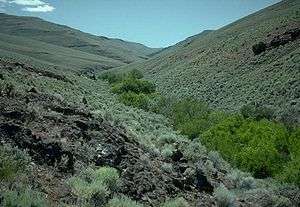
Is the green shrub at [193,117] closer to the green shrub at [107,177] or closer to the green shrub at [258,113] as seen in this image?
the green shrub at [258,113]

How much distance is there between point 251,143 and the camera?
2689 cm

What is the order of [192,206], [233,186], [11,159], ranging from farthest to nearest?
[233,186]
[192,206]
[11,159]

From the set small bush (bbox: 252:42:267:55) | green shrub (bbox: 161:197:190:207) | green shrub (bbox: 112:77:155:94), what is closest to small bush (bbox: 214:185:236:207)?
green shrub (bbox: 161:197:190:207)

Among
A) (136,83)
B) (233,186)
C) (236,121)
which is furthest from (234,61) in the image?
(233,186)

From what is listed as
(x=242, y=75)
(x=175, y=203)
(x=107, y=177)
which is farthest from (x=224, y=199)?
(x=242, y=75)

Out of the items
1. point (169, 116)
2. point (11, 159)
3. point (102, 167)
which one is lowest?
point (169, 116)

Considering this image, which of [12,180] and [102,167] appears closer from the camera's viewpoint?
[12,180]

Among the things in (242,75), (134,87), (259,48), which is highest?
(259,48)

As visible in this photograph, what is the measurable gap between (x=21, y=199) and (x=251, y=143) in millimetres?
20605

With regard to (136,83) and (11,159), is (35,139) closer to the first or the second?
(11,159)

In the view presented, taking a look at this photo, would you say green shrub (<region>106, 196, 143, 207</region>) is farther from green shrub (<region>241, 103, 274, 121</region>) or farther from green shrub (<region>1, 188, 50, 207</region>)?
green shrub (<region>241, 103, 274, 121</region>)

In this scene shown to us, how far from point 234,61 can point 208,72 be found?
3.96 metres

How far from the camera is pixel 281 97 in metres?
37.8

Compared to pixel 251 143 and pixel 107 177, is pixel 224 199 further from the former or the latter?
pixel 251 143
